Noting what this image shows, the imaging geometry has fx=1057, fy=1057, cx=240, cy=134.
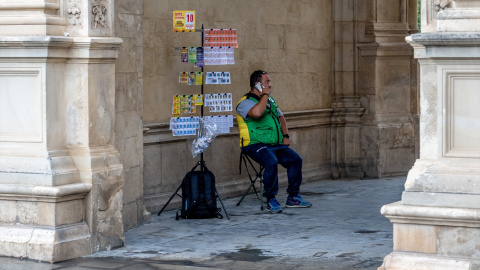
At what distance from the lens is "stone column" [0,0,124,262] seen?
8.82m

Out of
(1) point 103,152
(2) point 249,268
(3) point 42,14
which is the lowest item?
(2) point 249,268

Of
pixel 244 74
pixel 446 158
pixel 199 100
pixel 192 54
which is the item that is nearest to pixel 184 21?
pixel 192 54

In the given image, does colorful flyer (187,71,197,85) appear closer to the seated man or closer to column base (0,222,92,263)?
the seated man

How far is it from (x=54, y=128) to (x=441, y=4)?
11.3 ft

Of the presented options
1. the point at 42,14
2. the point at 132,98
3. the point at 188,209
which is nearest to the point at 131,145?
the point at 132,98

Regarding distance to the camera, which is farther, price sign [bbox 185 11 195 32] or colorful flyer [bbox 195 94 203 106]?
colorful flyer [bbox 195 94 203 106]

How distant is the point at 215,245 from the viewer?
947 cm

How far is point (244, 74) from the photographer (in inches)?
513

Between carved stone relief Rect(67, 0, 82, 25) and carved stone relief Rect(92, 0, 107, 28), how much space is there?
0.13 metres

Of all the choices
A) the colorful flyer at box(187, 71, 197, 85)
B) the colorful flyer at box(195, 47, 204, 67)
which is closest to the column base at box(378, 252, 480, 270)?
the colorful flyer at box(195, 47, 204, 67)

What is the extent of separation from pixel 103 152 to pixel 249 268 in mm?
1752

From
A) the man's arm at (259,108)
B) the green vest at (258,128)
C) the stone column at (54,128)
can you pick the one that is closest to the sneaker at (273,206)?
the green vest at (258,128)

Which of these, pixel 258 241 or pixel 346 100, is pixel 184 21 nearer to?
pixel 258 241

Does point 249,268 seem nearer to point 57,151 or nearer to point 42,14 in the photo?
point 57,151
